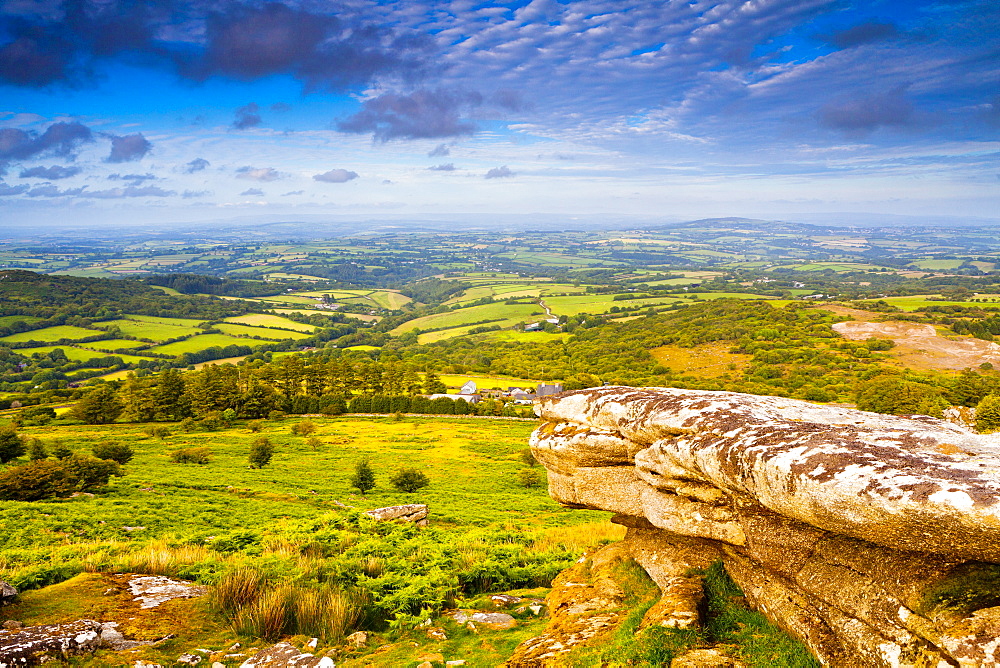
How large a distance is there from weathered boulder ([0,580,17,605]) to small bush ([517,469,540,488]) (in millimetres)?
32369

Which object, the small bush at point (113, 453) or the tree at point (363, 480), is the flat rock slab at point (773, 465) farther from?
the small bush at point (113, 453)

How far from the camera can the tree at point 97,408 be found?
64625 millimetres

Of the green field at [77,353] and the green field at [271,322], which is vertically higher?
the green field at [271,322]

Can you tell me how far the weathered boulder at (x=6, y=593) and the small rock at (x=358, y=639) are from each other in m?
7.56

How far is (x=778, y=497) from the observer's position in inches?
305

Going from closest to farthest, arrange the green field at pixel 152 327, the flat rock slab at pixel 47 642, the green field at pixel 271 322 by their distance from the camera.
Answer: the flat rock slab at pixel 47 642 → the green field at pixel 152 327 → the green field at pixel 271 322

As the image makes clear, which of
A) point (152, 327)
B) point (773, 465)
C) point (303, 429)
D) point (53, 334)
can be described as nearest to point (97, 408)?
point (303, 429)

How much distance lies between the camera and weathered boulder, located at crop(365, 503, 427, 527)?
896 inches

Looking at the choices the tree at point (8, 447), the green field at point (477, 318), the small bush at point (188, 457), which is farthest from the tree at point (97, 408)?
the green field at point (477, 318)

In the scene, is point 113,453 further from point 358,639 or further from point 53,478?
point 358,639

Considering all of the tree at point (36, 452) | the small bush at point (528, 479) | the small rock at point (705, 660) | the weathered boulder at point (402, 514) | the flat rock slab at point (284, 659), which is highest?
the small rock at point (705, 660)

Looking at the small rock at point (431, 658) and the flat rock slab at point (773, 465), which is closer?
the flat rock slab at point (773, 465)

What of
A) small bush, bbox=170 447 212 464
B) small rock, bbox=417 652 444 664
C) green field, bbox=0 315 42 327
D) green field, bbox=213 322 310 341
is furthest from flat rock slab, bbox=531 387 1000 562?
green field, bbox=0 315 42 327

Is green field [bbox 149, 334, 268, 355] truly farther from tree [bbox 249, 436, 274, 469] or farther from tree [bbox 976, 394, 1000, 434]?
tree [bbox 976, 394, 1000, 434]
